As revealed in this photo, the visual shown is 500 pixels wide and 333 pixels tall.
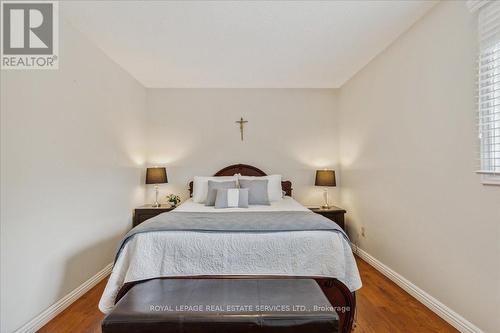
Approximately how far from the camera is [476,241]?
1733mm

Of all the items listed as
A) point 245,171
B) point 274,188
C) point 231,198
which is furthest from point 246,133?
point 231,198

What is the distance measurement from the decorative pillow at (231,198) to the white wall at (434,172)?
1.61 meters

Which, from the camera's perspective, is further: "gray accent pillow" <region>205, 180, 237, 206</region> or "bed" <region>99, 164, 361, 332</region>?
"gray accent pillow" <region>205, 180, 237, 206</region>

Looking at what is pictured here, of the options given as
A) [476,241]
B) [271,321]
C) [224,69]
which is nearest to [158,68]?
[224,69]

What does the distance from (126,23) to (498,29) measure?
282cm

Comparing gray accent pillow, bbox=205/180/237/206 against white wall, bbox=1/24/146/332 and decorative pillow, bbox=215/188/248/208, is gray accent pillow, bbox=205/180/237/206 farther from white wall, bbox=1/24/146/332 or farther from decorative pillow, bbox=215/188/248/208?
white wall, bbox=1/24/146/332

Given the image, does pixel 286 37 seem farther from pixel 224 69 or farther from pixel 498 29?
pixel 498 29

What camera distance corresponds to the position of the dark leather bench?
52.2 inches

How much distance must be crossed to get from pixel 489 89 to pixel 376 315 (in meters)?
1.85

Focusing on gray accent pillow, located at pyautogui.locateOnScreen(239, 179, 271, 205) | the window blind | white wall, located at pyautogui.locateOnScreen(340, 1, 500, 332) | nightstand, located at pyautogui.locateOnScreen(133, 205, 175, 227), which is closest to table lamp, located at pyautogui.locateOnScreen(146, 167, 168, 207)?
nightstand, located at pyautogui.locateOnScreen(133, 205, 175, 227)

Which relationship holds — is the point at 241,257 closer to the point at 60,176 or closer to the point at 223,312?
the point at 223,312

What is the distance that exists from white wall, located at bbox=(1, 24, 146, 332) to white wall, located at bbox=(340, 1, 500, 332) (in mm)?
3163

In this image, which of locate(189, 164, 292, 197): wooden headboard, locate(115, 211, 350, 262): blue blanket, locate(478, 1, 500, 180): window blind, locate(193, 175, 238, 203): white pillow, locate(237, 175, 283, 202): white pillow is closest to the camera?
locate(478, 1, 500, 180): window blind

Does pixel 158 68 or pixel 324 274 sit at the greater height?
pixel 158 68
